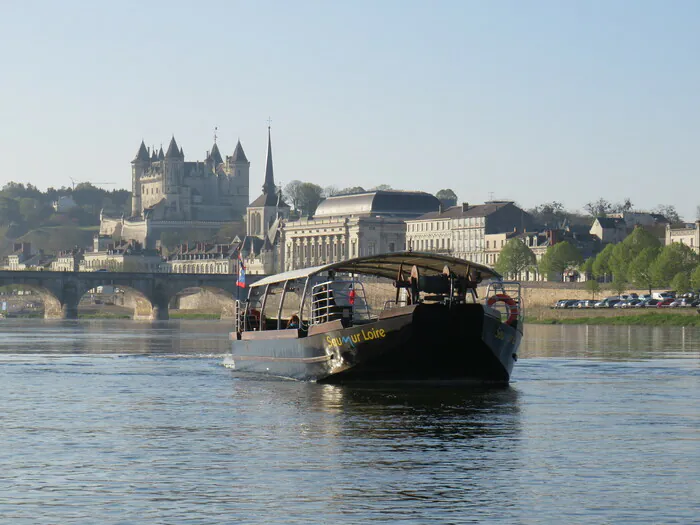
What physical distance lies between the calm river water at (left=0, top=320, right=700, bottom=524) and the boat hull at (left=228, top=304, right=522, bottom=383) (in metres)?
0.71

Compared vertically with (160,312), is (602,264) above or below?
above

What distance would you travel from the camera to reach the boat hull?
133ft

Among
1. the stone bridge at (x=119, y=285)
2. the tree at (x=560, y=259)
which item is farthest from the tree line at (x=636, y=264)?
the stone bridge at (x=119, y=285)

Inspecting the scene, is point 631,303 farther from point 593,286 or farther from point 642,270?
point 593,286

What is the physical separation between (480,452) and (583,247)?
169335 millimetres

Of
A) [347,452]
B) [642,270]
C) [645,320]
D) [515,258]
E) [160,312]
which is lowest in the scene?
[347,452]

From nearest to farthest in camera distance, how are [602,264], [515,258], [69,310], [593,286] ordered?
[593,286] < [602,264] < [515,258] < [69,310]

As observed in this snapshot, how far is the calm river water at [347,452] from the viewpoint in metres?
21.8

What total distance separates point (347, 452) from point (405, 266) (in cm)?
1904

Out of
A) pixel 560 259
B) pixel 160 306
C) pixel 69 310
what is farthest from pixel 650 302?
pixel 69 310

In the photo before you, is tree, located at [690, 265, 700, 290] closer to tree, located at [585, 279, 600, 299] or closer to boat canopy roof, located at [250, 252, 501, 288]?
tree, located at [585, 279, 600, 299]

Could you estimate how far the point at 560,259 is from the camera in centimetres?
17300

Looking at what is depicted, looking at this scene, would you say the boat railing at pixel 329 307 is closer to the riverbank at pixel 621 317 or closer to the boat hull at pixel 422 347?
the boat hull at pixel 422 347

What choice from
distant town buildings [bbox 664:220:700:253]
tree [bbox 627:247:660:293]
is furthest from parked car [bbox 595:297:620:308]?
distant town buildings [bbox 664:220:700:253]
